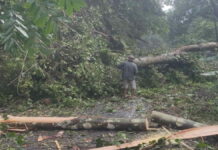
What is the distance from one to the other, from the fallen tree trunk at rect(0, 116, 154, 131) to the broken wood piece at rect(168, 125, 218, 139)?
79cm

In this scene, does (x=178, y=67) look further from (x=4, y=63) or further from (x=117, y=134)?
(x=117, y=134)

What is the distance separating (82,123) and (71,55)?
14.5 feet

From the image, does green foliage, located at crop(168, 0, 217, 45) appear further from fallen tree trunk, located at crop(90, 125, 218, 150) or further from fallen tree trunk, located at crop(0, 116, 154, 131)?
fallen tree trunk, located at crop(90, 125, 218, 150)

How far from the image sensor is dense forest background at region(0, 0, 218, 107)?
3.35m

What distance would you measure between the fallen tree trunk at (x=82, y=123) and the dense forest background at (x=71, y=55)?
142 centimetres

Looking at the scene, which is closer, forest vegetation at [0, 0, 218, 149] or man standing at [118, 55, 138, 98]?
forest vegetation at [0, 0, 218, 149]

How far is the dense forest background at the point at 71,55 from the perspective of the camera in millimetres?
3352

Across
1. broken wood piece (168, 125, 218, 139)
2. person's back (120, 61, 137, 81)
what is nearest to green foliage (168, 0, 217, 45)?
person's back (120, 61, 137, 81)

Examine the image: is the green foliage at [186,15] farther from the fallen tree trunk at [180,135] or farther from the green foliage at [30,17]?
the green foliage at [30,17]

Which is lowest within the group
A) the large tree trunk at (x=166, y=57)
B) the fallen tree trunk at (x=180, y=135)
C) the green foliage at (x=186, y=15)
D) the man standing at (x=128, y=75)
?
the fallen tree trunk at (x=180, y=135)

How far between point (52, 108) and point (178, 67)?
22.5 feet

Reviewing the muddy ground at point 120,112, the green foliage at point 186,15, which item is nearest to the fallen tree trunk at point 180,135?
the muddy ground at point 120,112

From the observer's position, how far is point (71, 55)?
406 inches

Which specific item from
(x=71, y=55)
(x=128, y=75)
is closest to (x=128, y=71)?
(x=128, y=75)
